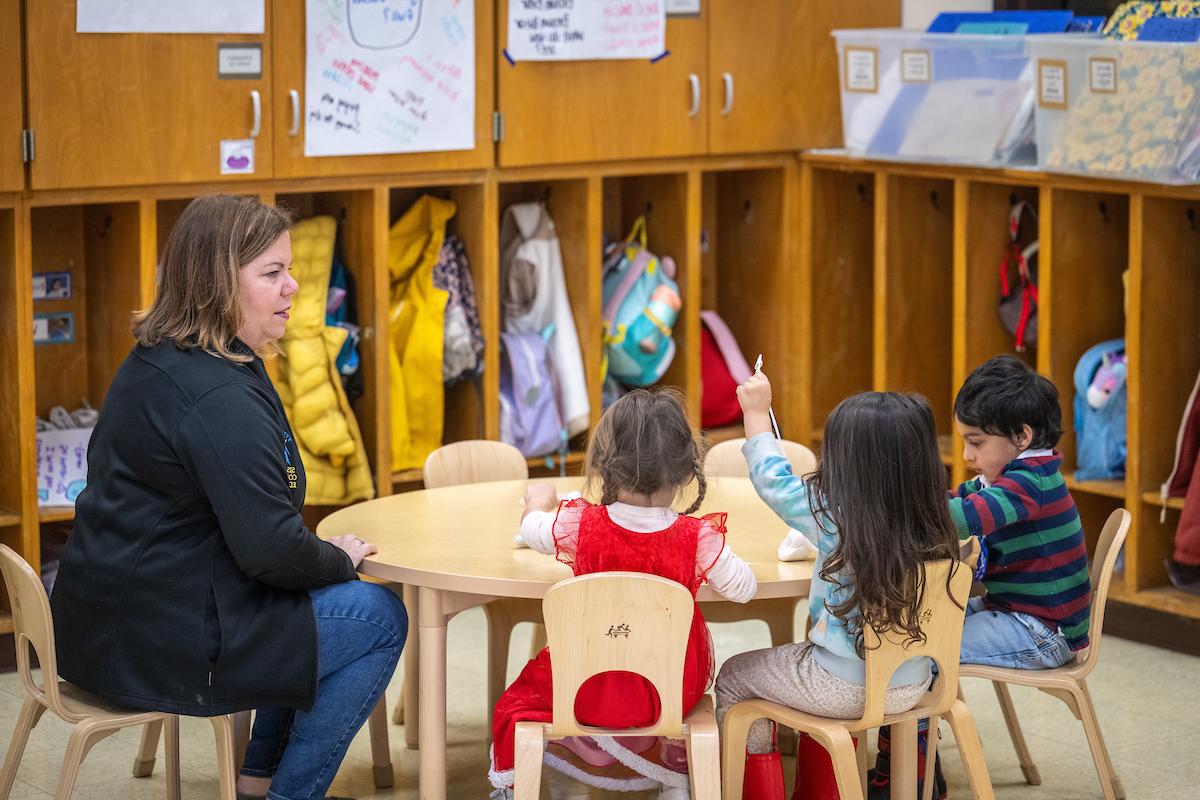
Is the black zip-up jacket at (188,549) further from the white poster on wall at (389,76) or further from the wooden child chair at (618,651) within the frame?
the white poster on wall at (389,76)

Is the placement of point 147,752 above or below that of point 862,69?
below

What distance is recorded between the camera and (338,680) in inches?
113

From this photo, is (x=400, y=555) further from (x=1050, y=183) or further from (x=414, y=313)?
(x=1050, y=183)

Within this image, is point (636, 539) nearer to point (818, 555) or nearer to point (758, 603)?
point (818, 555)

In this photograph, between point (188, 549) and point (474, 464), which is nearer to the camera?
point (188, 549)

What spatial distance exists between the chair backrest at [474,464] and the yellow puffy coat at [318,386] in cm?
74

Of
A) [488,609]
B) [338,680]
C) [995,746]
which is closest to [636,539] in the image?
[338,680]

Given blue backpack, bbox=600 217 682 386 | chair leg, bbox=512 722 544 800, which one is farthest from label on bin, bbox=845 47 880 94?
chair leg, bbox=512 722 544 800

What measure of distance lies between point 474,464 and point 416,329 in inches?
35.8

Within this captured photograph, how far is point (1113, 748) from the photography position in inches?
144

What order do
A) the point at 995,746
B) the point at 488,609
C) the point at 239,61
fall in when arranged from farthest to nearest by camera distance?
the point at 239,61, the point at 995,746, the point at 488,609

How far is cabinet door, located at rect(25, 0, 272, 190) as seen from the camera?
3.80 metres

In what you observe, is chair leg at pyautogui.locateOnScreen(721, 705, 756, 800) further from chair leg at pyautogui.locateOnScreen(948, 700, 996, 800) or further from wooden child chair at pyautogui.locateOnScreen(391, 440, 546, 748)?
Result: wooden child chair at pyautogui.locateOnScreen(391, 440, 546, 748)

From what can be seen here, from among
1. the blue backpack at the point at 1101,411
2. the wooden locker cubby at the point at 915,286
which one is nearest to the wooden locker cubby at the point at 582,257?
the wooden locker cubby at the point at 915,286
